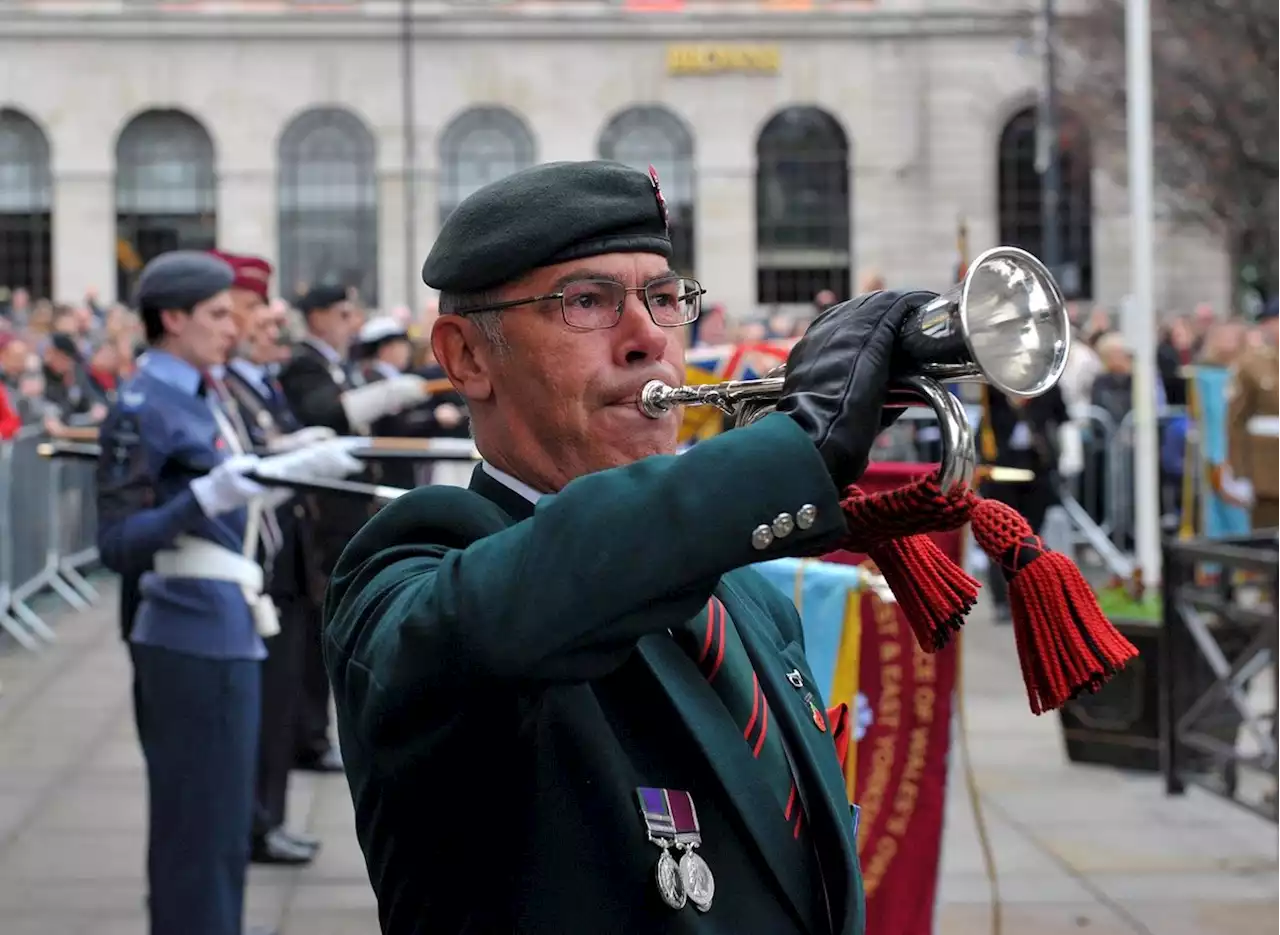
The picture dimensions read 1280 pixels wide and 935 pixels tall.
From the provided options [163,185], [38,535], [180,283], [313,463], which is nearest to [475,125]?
[163,185]

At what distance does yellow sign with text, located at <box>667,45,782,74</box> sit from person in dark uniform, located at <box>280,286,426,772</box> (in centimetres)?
3315

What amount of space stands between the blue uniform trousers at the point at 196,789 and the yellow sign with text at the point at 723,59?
3749 cm

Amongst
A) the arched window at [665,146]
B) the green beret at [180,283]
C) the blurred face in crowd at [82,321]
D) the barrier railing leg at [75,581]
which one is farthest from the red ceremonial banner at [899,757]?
the arched window at [665,146]

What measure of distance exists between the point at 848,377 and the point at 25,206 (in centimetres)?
4255

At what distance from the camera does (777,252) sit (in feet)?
140

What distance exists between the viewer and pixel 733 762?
1999 millimetres

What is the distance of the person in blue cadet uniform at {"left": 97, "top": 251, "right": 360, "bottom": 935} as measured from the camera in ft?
16.6

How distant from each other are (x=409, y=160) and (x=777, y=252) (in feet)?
29.0

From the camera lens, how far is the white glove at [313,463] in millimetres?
5379

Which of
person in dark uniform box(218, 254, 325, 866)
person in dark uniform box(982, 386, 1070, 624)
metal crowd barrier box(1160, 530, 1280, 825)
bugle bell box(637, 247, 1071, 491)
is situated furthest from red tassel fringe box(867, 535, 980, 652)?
person in dark uniform box(982, 386, 1070, 624)

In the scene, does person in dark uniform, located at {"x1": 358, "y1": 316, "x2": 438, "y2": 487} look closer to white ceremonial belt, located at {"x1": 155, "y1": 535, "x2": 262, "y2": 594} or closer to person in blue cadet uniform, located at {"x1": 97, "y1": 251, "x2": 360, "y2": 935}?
person in blue cadet uniform, located at {"x1": 97, "y1": 251, "x2": 360, "y2": 935}

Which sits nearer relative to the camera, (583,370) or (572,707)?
(572,707)

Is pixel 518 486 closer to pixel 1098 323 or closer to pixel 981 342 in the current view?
pixel 981 342

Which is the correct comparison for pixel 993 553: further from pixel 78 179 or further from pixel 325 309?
pixel 78 179
